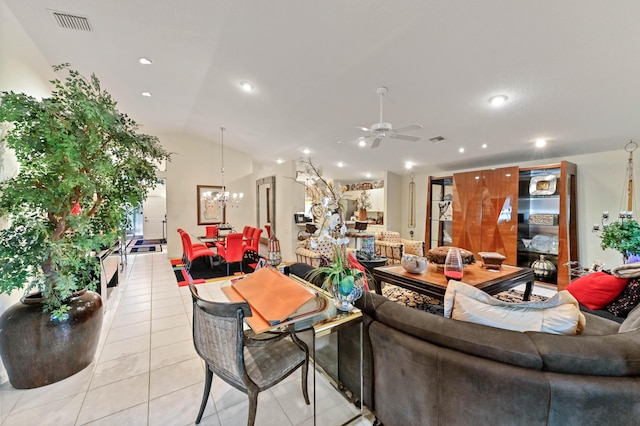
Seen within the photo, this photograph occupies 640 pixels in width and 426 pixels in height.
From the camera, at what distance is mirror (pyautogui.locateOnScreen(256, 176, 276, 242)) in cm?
723

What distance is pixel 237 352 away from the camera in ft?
4.49

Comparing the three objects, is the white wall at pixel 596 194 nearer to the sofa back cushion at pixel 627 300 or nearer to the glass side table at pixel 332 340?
the sofa back cushion at pixel 627 300

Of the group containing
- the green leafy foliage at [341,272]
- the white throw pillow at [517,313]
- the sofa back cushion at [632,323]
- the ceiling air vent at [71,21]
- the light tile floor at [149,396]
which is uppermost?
the ceiling air vent at [71,21]

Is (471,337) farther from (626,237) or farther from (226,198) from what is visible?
(226,198)

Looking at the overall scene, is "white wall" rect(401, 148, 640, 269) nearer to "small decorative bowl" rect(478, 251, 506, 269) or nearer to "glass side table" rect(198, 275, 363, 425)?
"small decorative bowl" rect(478, 251, 506, 269)

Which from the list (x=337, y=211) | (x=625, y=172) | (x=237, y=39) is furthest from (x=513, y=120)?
(x=237, y=39)

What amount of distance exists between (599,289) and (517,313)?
1.79 m

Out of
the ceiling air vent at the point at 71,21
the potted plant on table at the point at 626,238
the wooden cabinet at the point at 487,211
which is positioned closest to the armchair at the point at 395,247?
the wooden cabinet at the point at 487,211

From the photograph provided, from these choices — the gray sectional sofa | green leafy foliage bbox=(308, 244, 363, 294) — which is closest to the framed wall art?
green leafy foliage bbox=(308, 244, 363, 294)

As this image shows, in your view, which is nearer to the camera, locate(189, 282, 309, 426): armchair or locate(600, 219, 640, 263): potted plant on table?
locate(189, 282, 309, 426): armchair

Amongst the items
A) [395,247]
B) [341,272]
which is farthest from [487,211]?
[341,272]

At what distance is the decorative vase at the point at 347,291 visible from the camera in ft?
5.38

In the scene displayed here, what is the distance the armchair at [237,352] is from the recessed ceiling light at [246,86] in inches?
135

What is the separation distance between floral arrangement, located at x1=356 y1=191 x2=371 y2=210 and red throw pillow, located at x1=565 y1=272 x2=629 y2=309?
20.0ft
